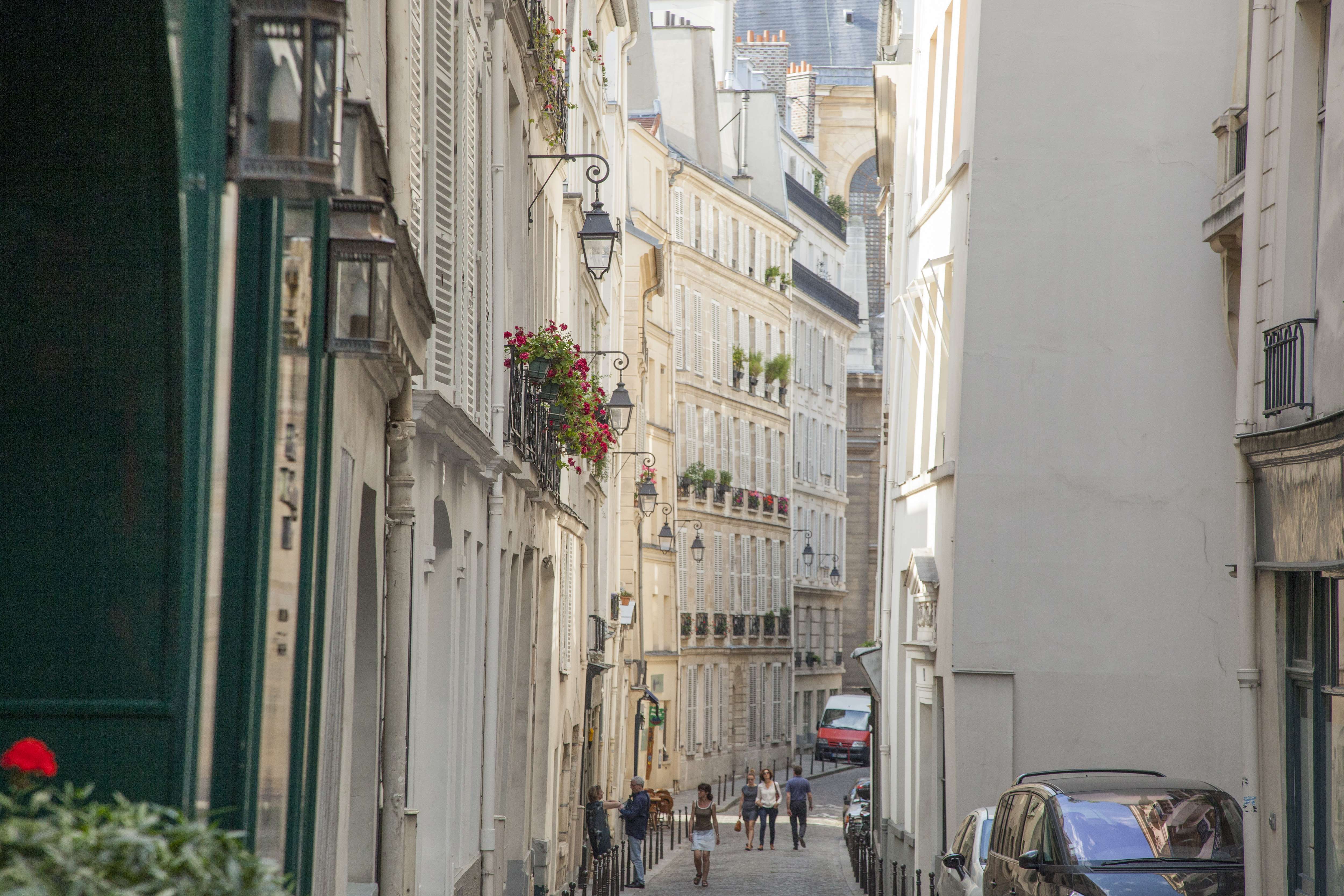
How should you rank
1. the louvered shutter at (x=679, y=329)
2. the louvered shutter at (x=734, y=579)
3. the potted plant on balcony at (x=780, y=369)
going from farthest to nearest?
the potted plant on balcony at (x=780, y=369) → the louvered shutter at (x=734, y=579) → the louvered shutter at (x=679, y=329)

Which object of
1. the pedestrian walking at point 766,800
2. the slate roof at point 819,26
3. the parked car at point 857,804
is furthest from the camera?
the slate roof at point 819,26

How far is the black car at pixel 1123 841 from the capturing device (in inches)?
378

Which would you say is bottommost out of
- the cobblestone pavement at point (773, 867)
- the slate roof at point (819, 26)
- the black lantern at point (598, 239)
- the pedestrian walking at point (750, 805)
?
the cobblestone pavement at point (773, 867)

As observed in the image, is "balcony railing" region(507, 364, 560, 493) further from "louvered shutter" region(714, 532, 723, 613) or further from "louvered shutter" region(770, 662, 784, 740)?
"louvered shutter" region(770, 662, 784, 740)

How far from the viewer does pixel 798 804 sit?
30.5 meters

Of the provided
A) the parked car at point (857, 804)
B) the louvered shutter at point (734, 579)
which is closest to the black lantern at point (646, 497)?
the parked car at point (857, 804)

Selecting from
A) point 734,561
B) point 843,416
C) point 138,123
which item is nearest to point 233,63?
point 138,123

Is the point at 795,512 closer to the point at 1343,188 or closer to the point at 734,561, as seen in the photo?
the point at 734,561

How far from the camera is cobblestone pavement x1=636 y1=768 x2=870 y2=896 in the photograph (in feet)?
77.8

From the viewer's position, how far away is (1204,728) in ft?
52.0

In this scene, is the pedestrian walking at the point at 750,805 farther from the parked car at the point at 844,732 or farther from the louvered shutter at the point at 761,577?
the louvered shutter at the point at 761,577

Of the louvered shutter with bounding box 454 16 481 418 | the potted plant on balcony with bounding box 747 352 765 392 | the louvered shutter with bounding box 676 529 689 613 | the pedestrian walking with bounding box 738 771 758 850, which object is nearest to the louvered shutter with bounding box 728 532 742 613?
the louvered shutter with bounding box 676 529 689 613

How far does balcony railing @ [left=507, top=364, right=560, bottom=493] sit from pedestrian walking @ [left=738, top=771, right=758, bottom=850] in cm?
1270

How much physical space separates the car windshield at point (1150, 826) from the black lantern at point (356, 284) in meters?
5.64
